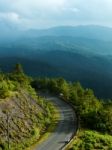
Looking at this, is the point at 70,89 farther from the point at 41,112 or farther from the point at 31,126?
the point at 31,126

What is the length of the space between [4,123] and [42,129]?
6389 millimetres

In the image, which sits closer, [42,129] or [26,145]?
[26,145]

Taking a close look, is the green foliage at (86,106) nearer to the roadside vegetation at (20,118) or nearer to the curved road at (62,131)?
the curved road at (62,131)

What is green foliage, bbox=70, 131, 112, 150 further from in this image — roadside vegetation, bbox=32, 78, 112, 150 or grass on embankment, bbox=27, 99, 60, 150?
grass on embankment, bbox=27, 99, 60, 150

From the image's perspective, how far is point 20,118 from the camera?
134 ft

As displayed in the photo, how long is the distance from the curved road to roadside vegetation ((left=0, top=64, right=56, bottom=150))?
115cm

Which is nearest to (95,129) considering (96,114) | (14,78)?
(96,114)

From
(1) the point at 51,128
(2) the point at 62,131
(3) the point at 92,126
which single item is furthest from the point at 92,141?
(1) the point at 51,128

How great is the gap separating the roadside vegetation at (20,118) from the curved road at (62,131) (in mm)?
1155

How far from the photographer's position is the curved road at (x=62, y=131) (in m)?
36.9

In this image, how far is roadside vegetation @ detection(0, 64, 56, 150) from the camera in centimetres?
3636

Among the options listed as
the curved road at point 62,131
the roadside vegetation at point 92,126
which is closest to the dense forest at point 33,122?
the roadside vegetation at point 92,126

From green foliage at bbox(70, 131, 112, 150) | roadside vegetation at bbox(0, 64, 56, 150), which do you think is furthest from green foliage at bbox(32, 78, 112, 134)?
roadside vegetation at bbox(0, 64, 56, 150)

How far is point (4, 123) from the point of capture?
37.6 meters
